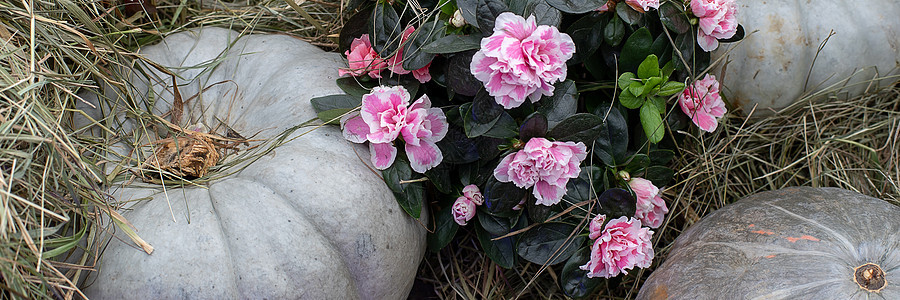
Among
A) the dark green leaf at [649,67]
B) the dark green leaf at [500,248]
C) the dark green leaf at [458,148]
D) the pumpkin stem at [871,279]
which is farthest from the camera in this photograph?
the dark green leaf at [500,248]

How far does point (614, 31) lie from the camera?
1.58 m

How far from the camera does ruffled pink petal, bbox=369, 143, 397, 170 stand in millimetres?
1576

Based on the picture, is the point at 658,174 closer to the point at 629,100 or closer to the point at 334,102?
the point at 629,100

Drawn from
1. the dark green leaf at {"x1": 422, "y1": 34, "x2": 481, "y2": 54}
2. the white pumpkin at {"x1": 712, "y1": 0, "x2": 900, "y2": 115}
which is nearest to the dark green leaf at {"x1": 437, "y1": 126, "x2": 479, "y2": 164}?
the dark green leaf at {"x1": 422, "y1": 34, "x2": 481, "y2": 54}

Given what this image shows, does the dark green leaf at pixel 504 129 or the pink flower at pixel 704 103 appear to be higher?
the dark green leaf at pixel 504 129

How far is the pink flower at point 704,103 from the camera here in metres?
1.75

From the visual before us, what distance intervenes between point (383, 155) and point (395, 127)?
0.10 metres

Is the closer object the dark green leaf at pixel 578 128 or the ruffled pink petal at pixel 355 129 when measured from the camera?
the dark green leaf at pixel 578 128

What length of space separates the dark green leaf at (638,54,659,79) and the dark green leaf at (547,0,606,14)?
181 millimetres

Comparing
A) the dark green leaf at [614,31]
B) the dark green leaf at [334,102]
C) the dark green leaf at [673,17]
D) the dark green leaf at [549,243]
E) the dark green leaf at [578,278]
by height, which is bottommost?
the dark green leaf at [578,278]

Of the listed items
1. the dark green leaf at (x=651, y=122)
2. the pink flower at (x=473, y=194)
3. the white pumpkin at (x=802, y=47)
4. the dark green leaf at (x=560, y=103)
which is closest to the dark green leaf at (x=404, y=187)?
the pink flower at (x=473, y=194)

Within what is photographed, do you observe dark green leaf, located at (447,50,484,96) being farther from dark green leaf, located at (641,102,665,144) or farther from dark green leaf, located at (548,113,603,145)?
dark green leaf, located at (641,102,665,144)

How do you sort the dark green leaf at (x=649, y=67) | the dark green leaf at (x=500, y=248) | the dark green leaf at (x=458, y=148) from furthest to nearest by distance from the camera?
the dark green leaf at (x=500, y=248) → the dark green leaf at (x=458, y=148) → the dark green leaf at (x=649, y=67)

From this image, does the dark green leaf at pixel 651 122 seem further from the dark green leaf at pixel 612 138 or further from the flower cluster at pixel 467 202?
the flower cluster at pixel 467 202
